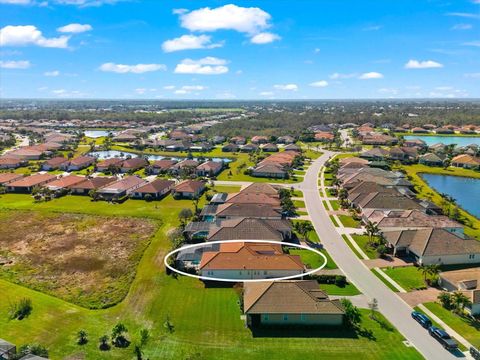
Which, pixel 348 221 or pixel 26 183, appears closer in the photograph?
pixel 348 221

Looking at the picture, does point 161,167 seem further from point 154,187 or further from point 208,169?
point 154,187

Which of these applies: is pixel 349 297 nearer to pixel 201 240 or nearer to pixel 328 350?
pixel 328 350

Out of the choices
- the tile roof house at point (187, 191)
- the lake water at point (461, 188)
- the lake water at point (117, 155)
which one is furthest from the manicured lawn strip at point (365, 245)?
the lake water at point (117, 155)

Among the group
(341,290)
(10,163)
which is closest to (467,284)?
(341,290)

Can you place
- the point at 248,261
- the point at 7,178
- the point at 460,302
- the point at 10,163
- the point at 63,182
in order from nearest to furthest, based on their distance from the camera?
the point at 460,302 < the point at 248,261 < the point at 63,182 < the point at 7,178 < the point at 10,163

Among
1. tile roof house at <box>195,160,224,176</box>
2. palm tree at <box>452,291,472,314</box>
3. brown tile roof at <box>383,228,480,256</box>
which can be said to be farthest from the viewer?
tile roof house at <box>195,160,224,176</box>

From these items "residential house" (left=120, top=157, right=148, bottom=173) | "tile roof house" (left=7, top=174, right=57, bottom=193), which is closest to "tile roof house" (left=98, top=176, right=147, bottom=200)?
"tile roof house" (left=7, top=174, right=57, bottom=193)

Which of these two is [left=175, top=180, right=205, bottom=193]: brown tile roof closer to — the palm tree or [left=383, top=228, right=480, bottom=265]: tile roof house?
[left=383, top=228, right=480, bottom=265]: tile roof house

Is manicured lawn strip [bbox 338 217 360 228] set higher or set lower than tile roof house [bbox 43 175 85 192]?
lower

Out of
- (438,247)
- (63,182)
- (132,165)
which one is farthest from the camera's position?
(132,165)
